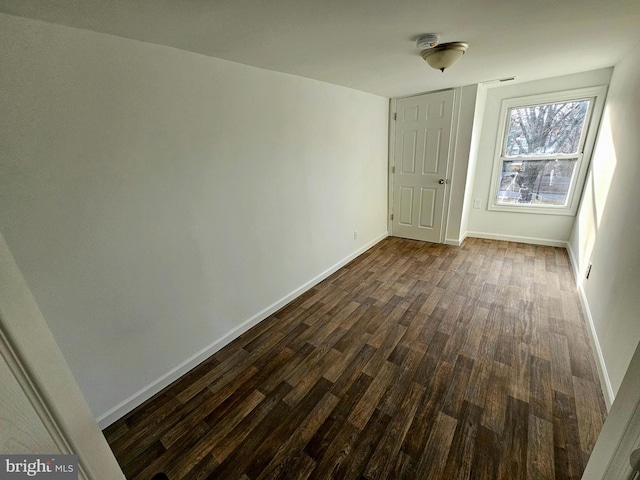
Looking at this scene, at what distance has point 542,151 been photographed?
11.4 feet

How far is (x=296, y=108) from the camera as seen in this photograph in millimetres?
2309

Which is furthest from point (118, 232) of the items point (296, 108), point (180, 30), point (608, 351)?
point (608, 351)

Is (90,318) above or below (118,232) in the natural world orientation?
below

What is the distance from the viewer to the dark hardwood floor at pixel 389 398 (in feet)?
4.18

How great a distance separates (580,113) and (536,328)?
281 cm

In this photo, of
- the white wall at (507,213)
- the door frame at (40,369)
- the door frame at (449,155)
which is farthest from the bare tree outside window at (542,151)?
the door frame at (40,369)

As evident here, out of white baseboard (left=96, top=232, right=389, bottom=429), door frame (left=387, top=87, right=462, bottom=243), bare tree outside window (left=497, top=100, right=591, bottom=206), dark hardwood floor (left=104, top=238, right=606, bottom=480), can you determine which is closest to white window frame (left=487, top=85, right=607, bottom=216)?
bare tree outside window (left=497, top=100, right=591, bottom=206)

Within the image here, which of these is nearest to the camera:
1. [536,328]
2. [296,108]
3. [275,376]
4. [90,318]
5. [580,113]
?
[90,318]

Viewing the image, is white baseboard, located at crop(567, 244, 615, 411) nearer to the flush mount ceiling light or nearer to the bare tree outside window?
the bare tree outside window

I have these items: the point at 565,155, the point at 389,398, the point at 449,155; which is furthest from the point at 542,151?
the point at 389,398

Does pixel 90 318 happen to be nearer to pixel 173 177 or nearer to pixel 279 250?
pixel 173 177

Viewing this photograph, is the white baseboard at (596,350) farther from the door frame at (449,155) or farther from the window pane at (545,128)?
the window pane at (545,128)

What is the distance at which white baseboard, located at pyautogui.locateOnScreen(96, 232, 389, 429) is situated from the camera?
5.00ft

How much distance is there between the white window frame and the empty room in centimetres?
14
